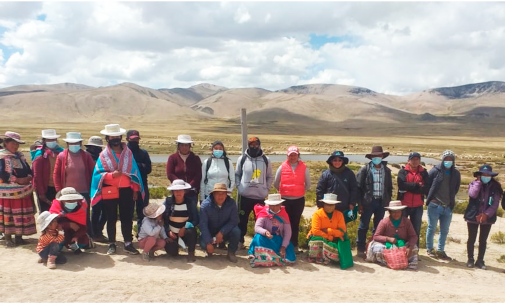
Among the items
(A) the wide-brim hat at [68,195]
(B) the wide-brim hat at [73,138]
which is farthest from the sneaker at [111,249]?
(B) the wide-brim hat at [73,138]

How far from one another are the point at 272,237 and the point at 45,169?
4.12 m

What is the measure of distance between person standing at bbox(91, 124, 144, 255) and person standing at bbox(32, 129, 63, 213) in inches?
38.6

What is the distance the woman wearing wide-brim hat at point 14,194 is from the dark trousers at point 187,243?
2595 mm

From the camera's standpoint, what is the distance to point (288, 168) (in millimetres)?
7449

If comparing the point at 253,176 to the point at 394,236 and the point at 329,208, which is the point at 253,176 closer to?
the point at 329,208

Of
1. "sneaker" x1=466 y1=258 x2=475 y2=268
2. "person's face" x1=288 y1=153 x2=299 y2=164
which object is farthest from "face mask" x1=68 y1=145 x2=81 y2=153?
"sneaker" x1=466 y1=258 x2=475 y2=268

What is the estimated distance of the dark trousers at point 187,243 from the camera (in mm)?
7020

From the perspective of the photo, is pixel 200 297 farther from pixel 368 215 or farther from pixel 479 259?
pixel 479 259

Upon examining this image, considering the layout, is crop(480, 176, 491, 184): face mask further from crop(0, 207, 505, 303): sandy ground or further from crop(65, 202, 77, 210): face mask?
crop(65, 202, 77, 210): face mask

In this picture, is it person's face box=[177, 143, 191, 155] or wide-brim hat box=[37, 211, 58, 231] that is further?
person's face box=[177, 143, 191, 155]

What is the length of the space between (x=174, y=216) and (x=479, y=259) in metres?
5.62

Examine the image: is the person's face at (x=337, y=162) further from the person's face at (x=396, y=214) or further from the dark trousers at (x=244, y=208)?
the dark trousers at (x=244, y=208)

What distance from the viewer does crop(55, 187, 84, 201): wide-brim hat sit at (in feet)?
21.7

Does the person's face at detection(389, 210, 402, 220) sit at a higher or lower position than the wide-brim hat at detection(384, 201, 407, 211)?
lower
